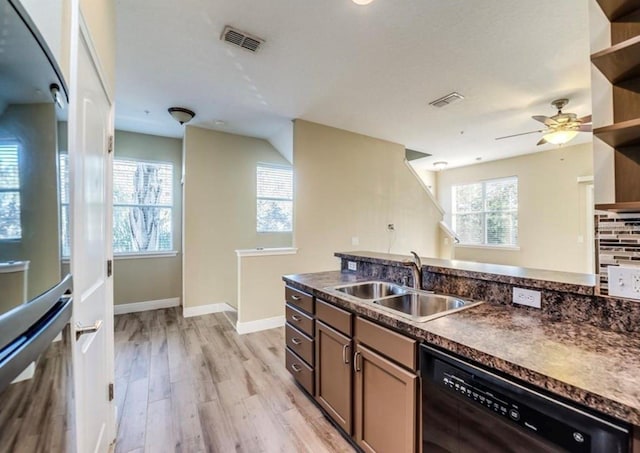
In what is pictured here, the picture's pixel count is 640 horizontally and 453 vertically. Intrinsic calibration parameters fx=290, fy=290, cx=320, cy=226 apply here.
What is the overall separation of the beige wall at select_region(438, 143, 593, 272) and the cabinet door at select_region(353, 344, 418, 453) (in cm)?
569

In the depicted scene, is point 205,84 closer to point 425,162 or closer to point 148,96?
point 148,96

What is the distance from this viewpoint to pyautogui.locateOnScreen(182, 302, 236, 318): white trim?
430 centimetres

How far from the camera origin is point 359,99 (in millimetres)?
3383

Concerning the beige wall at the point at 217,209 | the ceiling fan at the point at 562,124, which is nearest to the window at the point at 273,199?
the beige wall at the point at 217,209

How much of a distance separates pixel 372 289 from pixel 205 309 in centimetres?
314

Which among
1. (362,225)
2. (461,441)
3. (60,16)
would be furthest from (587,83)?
Answer: (60,16)

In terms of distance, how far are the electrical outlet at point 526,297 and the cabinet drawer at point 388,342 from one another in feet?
2.23

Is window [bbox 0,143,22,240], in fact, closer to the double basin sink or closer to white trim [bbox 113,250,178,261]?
the double basin sink

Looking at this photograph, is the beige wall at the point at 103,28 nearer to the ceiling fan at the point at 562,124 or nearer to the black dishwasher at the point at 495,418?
the black dishwasher at the point at 495,418

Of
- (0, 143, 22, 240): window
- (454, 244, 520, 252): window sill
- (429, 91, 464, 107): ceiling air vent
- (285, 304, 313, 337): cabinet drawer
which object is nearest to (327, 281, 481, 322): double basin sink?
(285, 304, 313, 337): cabinet drawer

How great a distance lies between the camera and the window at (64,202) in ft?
2.81

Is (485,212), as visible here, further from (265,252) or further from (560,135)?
(265,252)

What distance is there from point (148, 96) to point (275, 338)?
10.3 ft

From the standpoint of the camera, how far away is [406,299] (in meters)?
1.96
